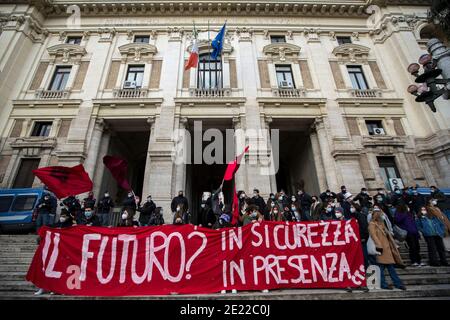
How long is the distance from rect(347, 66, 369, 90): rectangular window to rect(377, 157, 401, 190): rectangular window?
5.23m

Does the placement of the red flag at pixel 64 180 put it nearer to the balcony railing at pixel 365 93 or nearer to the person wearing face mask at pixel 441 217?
the person wearing face mask at pixel 441 217

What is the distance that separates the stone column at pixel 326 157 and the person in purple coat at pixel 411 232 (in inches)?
218

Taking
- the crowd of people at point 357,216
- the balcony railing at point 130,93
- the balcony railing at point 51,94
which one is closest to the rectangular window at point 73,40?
the balcony railing at point 51,94

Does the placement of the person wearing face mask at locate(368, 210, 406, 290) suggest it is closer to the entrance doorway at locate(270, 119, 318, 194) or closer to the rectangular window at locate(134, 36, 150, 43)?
the entrance doorway at locate(270, 119, 318, 194)

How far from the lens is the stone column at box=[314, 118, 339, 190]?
1255cm

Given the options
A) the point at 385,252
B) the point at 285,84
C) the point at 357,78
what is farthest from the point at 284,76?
the point at 385,252

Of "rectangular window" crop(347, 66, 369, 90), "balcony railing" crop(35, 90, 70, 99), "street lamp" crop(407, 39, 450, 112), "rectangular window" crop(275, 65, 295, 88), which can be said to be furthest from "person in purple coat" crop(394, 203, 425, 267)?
"balcony railing" crop(35, 90, 70, 99)

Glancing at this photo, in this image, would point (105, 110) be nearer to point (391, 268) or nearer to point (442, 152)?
point (391, 268)

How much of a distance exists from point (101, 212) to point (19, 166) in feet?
22.5

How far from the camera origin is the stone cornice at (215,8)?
17.1 meters

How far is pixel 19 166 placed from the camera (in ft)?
41.3

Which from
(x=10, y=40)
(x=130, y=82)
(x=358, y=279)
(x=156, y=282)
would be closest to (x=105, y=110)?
(x=130, y=82)

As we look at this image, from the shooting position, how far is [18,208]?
10.5 metres

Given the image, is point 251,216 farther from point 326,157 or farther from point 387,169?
point 387,169
